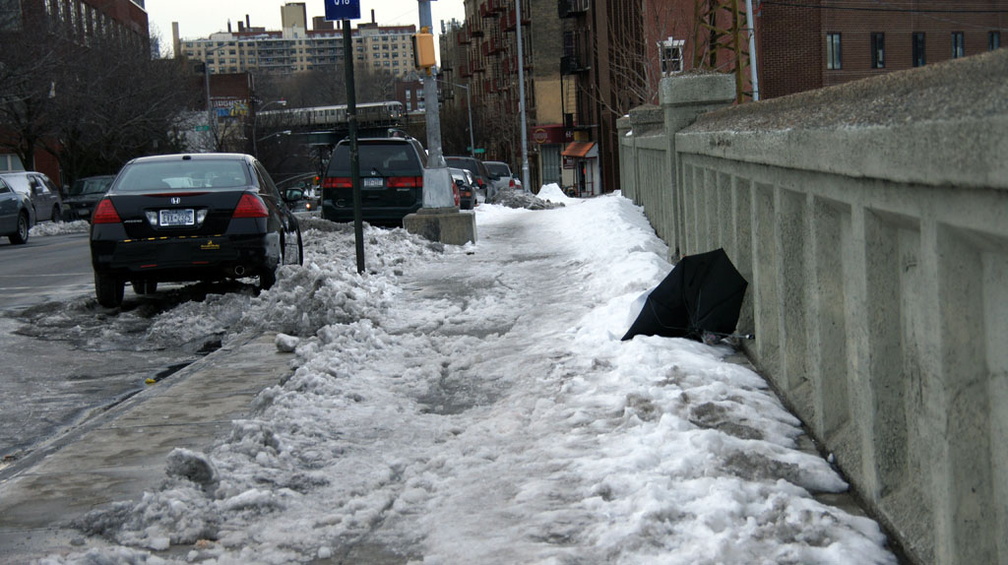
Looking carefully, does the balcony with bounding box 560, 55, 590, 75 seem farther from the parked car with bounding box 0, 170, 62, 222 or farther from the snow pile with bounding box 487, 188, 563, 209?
the parked car with bounding box 0, 170, 62, 222

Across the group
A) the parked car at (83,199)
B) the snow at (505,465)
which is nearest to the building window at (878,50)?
the parked car at (83,199)

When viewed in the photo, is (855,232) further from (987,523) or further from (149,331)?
(149,331)

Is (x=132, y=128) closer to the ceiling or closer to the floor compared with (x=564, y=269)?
closer to the ceiling

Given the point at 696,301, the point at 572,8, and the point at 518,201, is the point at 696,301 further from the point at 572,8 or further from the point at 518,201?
the point at 572,8

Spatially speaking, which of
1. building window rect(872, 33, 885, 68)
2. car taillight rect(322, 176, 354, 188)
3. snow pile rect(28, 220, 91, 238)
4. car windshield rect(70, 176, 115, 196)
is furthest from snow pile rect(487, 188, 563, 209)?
building window rect(872, 33, 885, 68)

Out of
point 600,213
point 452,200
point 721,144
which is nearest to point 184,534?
point 721,144

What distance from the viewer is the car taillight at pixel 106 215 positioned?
10.8 m

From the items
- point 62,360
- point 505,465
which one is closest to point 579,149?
point 62,360

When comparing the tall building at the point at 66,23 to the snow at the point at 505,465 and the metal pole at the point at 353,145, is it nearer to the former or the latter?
the metal pole at the point at 353,145

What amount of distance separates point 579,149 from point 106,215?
6058 cm

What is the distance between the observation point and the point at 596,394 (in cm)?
561

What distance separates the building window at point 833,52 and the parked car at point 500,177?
51.5 ft

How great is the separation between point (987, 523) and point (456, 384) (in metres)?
3.98

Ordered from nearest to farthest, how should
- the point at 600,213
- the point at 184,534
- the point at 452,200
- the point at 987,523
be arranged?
the point at 987,523
the point at 184,534
the point at 452,200
the point at 600,213
